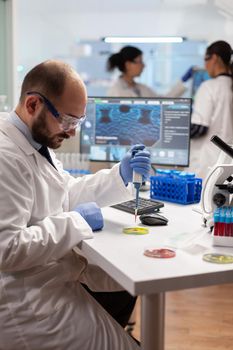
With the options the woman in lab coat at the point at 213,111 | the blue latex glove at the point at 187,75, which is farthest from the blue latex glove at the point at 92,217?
the blue latex glove at the point at 187,75

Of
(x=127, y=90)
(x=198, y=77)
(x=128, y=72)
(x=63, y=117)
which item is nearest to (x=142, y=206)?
(x=63, y=117)

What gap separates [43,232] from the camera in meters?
1.31

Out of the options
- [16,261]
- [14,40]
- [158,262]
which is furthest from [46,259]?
[14,40]

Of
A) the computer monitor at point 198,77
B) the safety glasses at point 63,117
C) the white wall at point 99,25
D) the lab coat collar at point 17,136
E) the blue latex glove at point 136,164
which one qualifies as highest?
the white wall at point 99,25

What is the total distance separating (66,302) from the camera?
1.39m

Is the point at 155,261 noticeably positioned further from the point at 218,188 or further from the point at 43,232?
the point at 218,188

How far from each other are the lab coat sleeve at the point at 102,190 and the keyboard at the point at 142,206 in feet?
0.11

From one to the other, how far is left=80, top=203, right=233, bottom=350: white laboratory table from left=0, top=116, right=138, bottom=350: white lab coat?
92 mm

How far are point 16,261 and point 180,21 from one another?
12.2ft

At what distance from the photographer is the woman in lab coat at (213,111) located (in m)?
3.27

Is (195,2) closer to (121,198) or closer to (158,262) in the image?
(121,198)

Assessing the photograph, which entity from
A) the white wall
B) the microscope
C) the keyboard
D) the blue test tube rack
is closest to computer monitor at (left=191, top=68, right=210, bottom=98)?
the white wall

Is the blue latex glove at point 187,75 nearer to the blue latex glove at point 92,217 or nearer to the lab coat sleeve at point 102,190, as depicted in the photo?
the lab coat sleeve at point 102,190

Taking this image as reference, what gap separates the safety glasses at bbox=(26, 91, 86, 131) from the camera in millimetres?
1396
